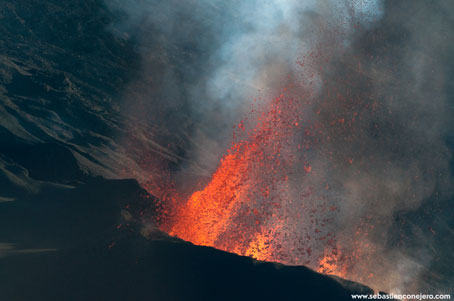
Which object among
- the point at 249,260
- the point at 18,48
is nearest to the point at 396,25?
Result: the point at 249,260

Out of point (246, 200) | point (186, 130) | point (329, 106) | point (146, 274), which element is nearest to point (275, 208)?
point (246, 200)

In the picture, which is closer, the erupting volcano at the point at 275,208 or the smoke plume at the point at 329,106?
the erupting volcano at the point at 275,208

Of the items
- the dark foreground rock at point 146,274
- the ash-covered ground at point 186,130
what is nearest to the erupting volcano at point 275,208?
the ash-covered ground at point 186,130

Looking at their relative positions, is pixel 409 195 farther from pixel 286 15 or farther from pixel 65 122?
pixel 65 122

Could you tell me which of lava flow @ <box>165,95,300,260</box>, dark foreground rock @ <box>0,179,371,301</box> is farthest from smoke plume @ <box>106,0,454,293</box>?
dark foreground rock @ <box>0,179,371,301</box>

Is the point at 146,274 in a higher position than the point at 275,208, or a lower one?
lower

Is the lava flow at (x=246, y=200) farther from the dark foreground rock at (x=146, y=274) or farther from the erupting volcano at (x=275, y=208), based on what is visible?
the dark foreground rock at (x=146, y=274)

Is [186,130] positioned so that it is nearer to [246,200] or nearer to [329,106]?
[329,106]

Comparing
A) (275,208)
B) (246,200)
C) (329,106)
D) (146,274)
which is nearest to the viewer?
(146,274)

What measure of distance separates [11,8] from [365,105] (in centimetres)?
2194

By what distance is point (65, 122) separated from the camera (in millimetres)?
18516

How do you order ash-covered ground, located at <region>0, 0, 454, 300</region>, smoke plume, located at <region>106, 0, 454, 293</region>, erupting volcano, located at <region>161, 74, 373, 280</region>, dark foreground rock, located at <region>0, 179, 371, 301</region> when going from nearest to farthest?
dark foreground rock, located at <region>0, 179, 371, 301</region> < ash-covered ground, located at <region>0, 0, 454, 300</region> < erupting volcano, located at <region>161, 74, 373, 280</region> < smoke plume, located at <region>106, 0, 454, 293</region>

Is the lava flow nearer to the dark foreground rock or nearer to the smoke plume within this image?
the smoke plume

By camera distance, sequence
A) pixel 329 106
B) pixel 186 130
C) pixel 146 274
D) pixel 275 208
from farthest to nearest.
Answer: pixel 186 130, pixel 329 106, pixel 275 208, pixel 146 274
